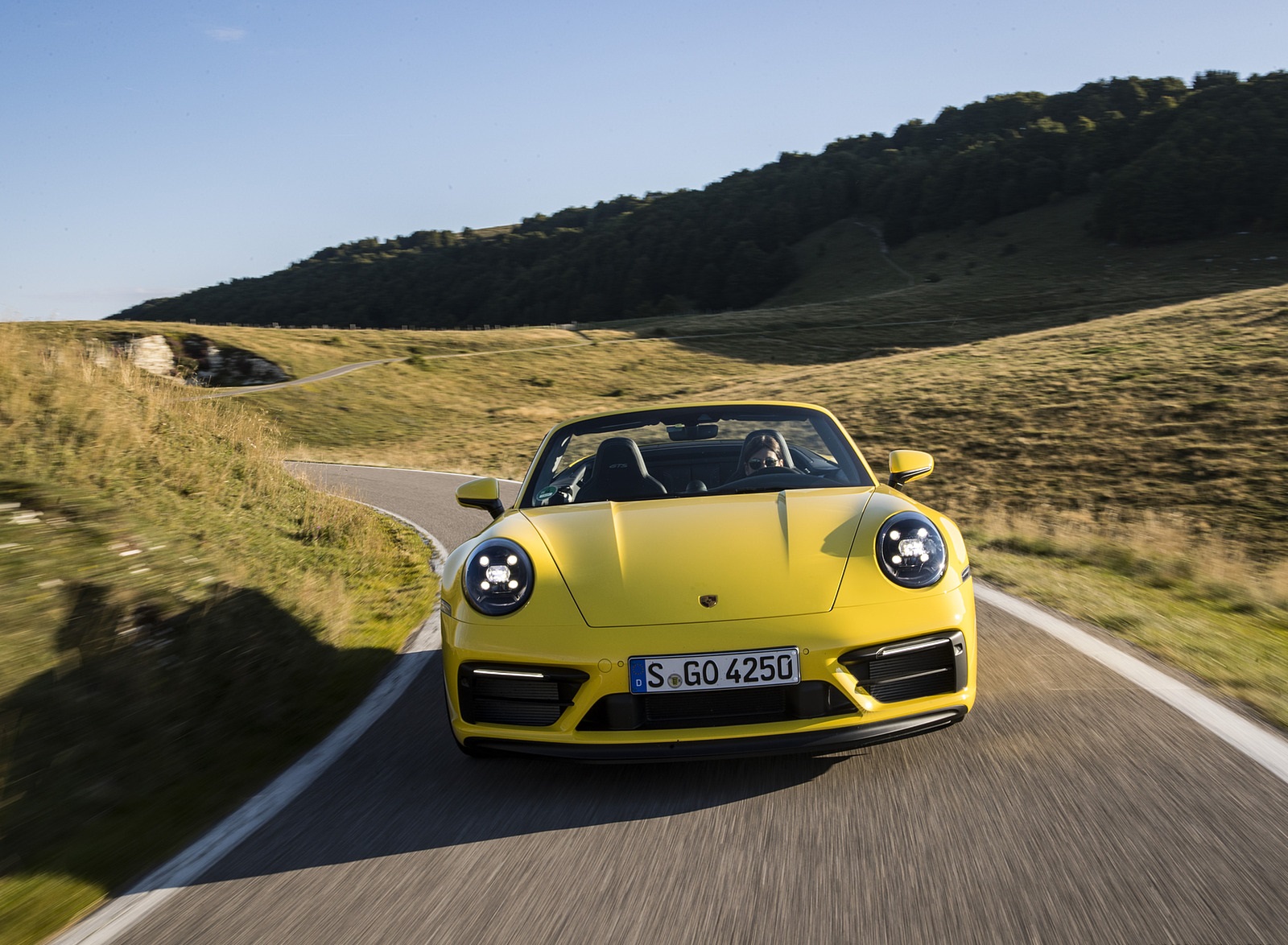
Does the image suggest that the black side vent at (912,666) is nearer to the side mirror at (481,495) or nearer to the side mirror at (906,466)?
the side mirror at (906,466)

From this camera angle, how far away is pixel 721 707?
10.3ft

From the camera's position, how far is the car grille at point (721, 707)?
123 inches

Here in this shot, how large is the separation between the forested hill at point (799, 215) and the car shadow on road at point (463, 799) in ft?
319

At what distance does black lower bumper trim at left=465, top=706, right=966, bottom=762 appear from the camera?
3051mm

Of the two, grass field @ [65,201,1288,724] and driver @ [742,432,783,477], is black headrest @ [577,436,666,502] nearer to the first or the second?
driver @ [742,432,783,477]

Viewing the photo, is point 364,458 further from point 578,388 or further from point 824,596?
point 824,596

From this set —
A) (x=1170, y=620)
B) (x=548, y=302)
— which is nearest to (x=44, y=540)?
(x=1170, y=620)

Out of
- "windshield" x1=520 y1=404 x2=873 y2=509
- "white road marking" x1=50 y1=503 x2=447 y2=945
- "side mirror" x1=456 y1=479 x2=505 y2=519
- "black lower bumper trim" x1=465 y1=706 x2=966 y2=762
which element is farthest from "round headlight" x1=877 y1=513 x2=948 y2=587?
"white road marking" x1=50 y1=503 x2=447 y2=945

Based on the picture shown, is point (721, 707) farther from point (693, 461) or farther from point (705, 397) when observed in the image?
point (705, 397)

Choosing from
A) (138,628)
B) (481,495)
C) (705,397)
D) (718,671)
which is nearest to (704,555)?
(718,671)

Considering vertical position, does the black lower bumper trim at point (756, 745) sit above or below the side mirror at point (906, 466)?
below

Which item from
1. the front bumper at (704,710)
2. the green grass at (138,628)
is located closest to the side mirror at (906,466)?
the front bumper at (704,710)

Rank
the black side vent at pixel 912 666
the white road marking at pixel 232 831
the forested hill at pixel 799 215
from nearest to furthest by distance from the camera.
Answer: the white road marking at pixel 232 831 → the black side vent at pixel 912 666 → the forested hill at pixel 799 215

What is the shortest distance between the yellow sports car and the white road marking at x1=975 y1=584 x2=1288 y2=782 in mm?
936
